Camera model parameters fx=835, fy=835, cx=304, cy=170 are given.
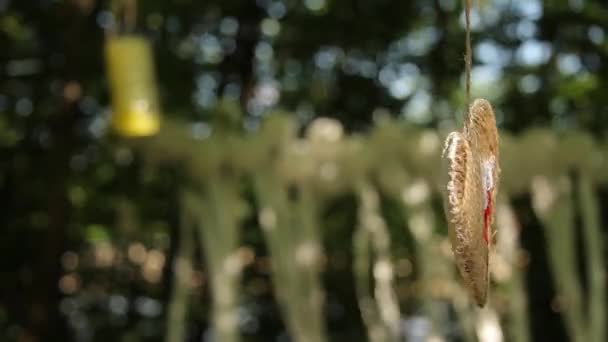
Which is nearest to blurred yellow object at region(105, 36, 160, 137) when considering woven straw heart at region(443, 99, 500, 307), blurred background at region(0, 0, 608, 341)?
blurred background at region(0, 0, 608, 341)

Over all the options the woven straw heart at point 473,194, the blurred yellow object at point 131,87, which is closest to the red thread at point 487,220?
the woven straw heart at point 473,194

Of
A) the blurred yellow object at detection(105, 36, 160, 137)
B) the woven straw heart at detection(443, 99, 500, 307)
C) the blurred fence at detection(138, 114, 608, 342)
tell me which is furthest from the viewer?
the blurred fence at detection(138, 114, 608, 342)

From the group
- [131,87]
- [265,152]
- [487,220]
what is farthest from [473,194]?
[265,152]

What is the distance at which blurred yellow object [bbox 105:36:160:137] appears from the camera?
4.13 feet

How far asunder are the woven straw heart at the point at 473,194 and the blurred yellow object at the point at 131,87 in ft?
3.10

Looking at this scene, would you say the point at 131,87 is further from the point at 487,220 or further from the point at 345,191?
the point at 487,220

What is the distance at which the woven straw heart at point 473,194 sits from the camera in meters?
0.35

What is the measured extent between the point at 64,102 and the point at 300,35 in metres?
0.72

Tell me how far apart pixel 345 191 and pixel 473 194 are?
4.77ft

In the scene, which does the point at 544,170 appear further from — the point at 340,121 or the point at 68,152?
the point at 68,152

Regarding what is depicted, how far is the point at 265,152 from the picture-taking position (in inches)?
65.5

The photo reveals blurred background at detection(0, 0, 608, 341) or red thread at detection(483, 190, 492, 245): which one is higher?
red thread at detection(483, 190, 492, 245)

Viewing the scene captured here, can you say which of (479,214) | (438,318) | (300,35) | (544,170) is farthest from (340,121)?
(479,214)

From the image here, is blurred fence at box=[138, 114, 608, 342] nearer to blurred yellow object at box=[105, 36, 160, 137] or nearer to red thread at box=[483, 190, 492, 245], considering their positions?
blurred yellow object at box=[105, 36, 160, 137]
